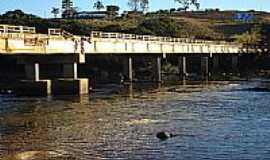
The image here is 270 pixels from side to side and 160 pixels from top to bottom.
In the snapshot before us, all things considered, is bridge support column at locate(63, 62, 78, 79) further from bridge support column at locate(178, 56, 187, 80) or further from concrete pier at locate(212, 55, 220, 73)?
concrete pier at locate(212, 55, 220, 73)

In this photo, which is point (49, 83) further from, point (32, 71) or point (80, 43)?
point (80, 43)

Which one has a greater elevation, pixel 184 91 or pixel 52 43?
pixel 52 43

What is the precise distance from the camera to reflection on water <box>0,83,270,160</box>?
114ft

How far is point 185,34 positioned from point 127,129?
140m

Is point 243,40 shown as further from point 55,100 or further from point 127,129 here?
point 127,129

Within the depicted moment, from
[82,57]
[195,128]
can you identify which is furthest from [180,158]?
[82,57]


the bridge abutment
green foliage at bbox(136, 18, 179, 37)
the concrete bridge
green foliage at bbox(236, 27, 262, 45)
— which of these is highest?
green foliage at bbox(136, 18, 179, 37)

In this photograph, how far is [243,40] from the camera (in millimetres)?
157375

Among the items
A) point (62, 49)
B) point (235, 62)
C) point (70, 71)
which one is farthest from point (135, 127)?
point (235, 62)

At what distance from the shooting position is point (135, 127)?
145 ft

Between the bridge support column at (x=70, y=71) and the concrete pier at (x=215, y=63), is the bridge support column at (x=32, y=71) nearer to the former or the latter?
the bridge support column at (x=70, y=71)

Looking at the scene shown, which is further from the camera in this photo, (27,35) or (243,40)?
(243,40)

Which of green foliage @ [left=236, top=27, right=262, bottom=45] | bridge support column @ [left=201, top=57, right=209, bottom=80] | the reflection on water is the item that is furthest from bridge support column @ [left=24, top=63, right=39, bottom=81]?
green foliage @ [left=236, top=27, right=262, bottom=45]

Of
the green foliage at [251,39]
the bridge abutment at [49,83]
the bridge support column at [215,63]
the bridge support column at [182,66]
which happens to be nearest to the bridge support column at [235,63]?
the bridge support column at [215,63]
